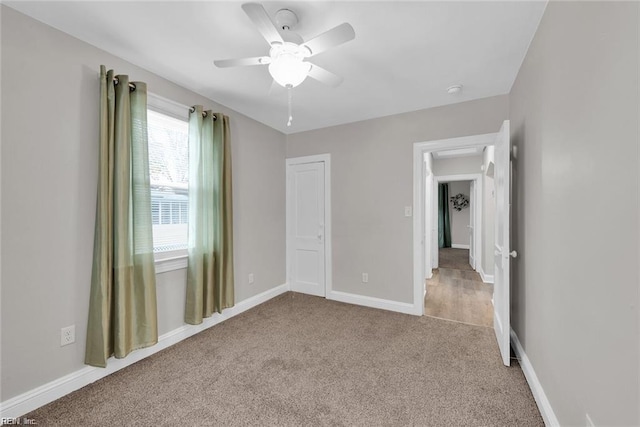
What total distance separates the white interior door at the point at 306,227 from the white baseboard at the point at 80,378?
140 cm

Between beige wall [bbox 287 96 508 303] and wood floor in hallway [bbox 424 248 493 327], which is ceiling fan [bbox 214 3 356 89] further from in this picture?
wood floor in hallway [bbox 424 248 493 327]

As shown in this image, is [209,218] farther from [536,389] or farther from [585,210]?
[536,389]

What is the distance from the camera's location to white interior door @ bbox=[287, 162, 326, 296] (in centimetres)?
393

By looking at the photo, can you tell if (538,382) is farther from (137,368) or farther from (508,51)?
(137,368)

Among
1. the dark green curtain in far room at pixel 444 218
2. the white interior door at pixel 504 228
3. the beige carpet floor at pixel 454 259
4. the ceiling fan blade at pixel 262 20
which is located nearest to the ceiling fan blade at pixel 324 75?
the ceiling fan blade at pixel 262 20

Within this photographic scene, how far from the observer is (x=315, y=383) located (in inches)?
77.8

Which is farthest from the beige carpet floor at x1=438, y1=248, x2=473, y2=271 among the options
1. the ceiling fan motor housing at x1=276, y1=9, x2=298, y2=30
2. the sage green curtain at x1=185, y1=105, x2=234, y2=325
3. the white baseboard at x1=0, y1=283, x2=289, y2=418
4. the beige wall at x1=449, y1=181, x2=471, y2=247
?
the ceiling fan motor housing at x1=276, y1=9, x2=298, y2=30

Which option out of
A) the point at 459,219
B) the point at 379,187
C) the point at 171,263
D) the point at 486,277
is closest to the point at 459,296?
the point at 486,277

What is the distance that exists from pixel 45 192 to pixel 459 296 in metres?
4.68

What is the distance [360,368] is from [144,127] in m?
2.62

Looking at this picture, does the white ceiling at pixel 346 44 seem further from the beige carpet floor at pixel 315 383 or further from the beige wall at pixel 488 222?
the beige carpet floor at pixel 315 383

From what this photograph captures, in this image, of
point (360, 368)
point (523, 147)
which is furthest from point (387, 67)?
point (360, 368)

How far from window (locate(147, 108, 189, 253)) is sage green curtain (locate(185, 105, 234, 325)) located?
3.7 inches

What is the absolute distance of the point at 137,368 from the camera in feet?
7.09
